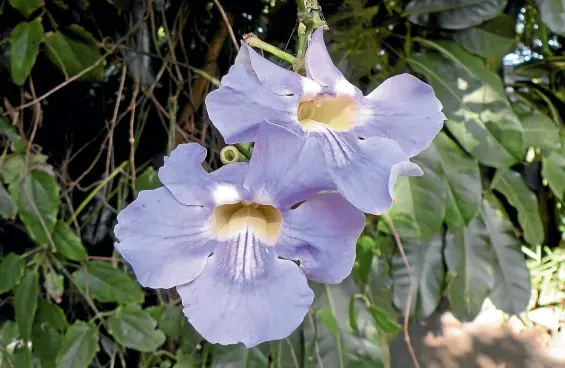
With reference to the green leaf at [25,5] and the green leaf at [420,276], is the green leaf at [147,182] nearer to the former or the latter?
the green leaf at [25,5]

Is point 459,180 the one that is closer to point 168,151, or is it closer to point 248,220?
point 168,151

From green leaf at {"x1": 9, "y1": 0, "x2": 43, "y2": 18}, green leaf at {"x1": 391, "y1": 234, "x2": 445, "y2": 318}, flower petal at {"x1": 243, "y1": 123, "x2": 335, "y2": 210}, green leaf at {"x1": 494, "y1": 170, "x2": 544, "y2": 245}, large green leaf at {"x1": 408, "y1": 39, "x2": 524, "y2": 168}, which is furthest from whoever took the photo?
green leaf at {"x1": 494, "y1": 170, "x2": 544, "y2": 245}

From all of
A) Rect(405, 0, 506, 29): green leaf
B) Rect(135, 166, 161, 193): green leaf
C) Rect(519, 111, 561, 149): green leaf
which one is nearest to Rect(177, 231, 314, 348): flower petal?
Rect(135, 166, 161, 193): green leaf

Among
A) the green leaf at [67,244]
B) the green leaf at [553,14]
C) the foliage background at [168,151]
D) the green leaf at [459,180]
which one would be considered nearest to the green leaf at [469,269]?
the foliage background at [168,151]

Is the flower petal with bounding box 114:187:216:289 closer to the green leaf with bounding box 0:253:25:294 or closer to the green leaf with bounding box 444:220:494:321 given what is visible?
the green leaf with bounding box 0:253:25:294

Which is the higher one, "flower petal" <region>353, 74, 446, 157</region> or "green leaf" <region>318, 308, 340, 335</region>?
"flower petal" <region>353, 74, 446, 157</region>

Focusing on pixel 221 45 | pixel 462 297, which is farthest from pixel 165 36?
pixel 462 297

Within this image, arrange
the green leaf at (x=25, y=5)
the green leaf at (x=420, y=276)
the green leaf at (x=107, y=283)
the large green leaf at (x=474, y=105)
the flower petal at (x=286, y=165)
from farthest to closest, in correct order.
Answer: the green leaf at (x=420, y=276) < the large green leaf at (x=474, y=105) < the green leaf at (x=107, y=283) < the green leaf at (x=25, y=5) < the flower petal at (x=286, y=165)
